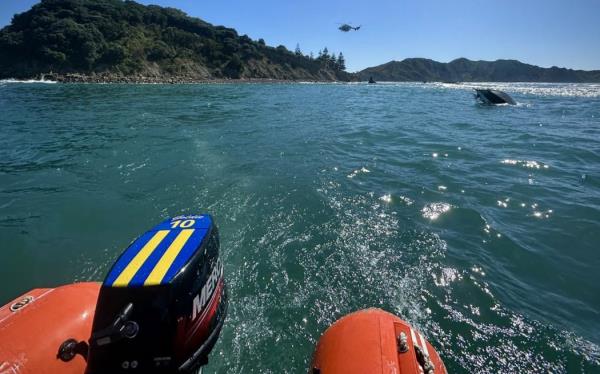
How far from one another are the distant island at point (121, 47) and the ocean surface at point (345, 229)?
62.2 meters

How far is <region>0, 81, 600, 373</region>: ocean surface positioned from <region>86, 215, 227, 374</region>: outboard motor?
1.13 meters

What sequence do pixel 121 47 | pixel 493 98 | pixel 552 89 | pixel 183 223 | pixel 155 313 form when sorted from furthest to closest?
1. pixel 121 47
2. pixel 552 89
3. pixel 493 98
4. pixel 183 223
5. pixel 155 313

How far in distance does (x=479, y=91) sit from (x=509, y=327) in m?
28.8

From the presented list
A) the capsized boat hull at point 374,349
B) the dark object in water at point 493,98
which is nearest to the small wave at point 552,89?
the dark object in water at point 493,98

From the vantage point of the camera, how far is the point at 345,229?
614cm

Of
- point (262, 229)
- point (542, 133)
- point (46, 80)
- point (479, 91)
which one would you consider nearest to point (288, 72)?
point (46, 80)

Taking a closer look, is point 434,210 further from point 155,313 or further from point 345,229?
point 155,313

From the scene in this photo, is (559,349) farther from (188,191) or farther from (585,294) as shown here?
(188,191)

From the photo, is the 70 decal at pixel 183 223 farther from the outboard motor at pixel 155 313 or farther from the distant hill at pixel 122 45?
the distant hill at pixel 122 45

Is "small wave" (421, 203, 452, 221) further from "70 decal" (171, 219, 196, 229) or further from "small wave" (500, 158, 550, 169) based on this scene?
"70 decal" (171, 219, 196, 229)

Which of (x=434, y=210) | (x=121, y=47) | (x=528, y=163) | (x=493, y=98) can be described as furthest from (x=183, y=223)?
(x=121, y=47)

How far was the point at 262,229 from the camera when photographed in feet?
20.1

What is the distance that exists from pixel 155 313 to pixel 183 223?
1006 mm

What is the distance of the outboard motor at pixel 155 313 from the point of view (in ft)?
7.65
